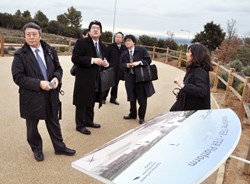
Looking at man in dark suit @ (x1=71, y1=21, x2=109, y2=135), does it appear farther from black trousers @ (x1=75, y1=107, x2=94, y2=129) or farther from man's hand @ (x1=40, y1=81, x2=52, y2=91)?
man's hand @ (x1=40, y1=81, x2=52, y2=91)

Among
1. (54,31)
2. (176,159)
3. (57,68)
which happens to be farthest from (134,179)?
(54,31)

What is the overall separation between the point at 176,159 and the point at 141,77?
3633 mm

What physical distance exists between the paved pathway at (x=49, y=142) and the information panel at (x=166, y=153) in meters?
1.46

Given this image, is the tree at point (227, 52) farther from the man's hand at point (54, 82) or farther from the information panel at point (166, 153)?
the information panel at point (166, 153)

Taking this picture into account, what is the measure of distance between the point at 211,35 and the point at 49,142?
35984 mm

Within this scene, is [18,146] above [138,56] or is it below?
below

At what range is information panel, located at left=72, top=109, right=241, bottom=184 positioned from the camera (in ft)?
5.51

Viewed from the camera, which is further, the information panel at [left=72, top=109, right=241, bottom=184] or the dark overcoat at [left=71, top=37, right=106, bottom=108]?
the dark overcoat at [left=71, top=37, right=106, bottom=108]

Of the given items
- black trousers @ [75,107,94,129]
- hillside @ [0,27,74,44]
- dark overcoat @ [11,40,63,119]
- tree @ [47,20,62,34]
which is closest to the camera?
dark overcoat @ [11,40,63,119]

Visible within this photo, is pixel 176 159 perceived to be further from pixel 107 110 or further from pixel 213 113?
pixel 107 110

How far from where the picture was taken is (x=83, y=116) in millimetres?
4941

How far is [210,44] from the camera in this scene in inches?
1484

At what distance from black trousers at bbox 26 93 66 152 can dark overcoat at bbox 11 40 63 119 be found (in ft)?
0.29

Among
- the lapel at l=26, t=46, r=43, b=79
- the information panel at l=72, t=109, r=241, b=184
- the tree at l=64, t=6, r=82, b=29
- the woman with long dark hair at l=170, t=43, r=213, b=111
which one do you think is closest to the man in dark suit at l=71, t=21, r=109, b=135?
the lapel at l=26, t=46, r=43, b=79
